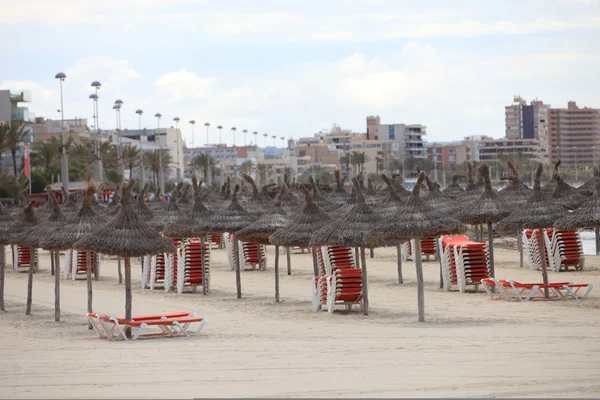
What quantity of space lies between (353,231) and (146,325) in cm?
450

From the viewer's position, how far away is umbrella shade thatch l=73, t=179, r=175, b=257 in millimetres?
15195

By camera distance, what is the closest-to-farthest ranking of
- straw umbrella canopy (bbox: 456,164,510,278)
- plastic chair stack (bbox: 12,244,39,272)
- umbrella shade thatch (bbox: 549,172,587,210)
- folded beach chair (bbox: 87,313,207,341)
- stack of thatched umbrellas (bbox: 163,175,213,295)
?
folded beach chair (bbox: 87,313,207,341)
straw umbrella canopy (bbox: 456,164,510,278)
stack of thatched umbrellas (bbox: 163,175,213,295)
umbrella shade thatch (bbox: 549,172,587,210)
plastic chair stack (bbox: 12,244,39,272)

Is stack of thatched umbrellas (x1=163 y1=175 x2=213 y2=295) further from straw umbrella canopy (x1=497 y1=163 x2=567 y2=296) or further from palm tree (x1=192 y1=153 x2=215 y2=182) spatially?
palm tree (x1=192 y1=153 x2=215 y2=182)

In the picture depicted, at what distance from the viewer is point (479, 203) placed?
2105 centimetres

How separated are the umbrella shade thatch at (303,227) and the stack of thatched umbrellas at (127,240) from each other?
406 centimetres

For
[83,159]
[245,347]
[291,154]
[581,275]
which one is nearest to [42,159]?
[83,159]

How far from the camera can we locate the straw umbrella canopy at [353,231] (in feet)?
55.0

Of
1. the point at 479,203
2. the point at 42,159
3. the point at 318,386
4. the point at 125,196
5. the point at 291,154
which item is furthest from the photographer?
the point at 291,154

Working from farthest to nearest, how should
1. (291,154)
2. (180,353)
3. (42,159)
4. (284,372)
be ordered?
1. (291,154)
2. (42,159)
3. (180,353)
4. (284,372)

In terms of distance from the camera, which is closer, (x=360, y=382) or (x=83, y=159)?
(x=360, y=382)

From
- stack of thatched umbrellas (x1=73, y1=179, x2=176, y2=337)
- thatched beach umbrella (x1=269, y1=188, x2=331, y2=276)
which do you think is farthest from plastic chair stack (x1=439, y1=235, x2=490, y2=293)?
stack of thatched umbrellas (x1=73, y1=179, x2=176, y2=337)

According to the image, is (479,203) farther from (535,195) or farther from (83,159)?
(83,159)

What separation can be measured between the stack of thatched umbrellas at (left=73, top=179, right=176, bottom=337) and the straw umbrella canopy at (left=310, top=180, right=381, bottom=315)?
9.96ft

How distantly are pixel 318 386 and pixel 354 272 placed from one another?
7341 mm
